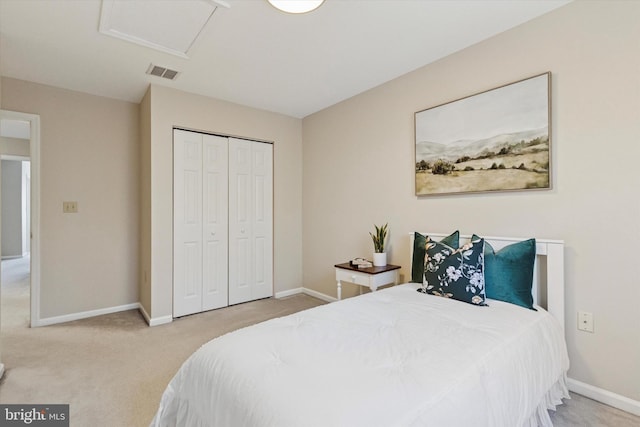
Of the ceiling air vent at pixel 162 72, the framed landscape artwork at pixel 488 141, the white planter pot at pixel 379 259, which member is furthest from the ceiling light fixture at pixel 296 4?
the white planter pot at pixel 379 259

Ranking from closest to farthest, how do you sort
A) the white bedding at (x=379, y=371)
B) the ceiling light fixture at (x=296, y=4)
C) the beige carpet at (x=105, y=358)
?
the white bedding at (x=379, y=371) → the ceiling light fixture at (x=296, y=4) → the beige carpet at (x=105, y=358)

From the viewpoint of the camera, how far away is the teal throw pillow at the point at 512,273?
6.16ft

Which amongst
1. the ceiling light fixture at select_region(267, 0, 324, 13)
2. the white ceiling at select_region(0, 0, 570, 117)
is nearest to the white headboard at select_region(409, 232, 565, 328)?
the white ceiling at select_region(0, 0, 570, 117)

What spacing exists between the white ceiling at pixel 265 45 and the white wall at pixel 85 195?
0.22 meters

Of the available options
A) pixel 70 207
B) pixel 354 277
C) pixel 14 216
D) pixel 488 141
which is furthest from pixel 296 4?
pixel 14 216

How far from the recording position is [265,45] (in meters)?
2.35

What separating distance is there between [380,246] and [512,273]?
48.7 inches

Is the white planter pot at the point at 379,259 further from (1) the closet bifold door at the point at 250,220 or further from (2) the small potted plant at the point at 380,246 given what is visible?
(1) the closet bifold door at the point at 250,220

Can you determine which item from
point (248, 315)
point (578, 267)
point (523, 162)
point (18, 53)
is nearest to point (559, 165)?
point (523, 162)

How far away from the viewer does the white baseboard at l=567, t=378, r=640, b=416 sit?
5.55ft

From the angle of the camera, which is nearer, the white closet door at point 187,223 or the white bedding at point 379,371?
the white bedding at point 379,371

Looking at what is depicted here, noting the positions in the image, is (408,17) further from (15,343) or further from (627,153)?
(15,343)

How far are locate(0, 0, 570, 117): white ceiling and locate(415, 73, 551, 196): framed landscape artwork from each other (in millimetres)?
481

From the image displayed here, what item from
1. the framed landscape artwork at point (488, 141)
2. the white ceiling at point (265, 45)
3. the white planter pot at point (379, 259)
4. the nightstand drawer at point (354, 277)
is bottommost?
the nightstand drawer at point (354, 277)
